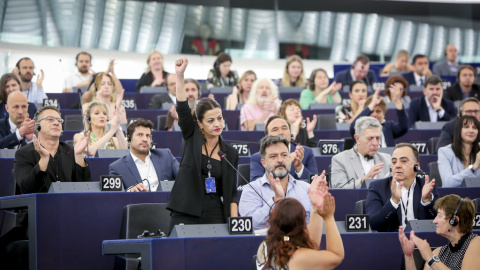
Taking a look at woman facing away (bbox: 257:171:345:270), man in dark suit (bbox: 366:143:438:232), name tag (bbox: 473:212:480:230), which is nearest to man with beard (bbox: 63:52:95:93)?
man in dark suit (bbox: 366:143:438:232)

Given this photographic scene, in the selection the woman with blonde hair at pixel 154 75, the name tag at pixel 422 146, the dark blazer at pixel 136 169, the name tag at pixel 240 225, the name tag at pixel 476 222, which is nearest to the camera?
the name tag at pixel 240 225

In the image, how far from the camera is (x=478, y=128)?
6457 mm

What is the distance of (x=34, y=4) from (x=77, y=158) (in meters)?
7.26

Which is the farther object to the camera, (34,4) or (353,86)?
(34,4)

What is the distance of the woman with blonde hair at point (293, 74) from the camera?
10.3m

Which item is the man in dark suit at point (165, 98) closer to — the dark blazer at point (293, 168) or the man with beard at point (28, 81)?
the man with beard at point (28, 81)

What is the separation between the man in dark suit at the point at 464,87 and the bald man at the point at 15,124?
16.0ft

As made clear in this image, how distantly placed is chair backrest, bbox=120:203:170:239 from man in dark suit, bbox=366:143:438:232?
4.00 ft

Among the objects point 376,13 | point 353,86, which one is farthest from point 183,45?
point 353,86

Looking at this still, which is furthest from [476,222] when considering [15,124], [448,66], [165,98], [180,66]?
[448,66]

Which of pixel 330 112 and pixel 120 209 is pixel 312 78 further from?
pixel 120 209

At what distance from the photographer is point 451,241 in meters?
4.62

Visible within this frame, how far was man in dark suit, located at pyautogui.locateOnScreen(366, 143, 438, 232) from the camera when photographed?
5.07 m

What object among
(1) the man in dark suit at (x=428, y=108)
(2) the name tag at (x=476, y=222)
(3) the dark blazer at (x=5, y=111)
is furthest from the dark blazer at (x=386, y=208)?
(3) the dark blazer at (x=5, y=111)
